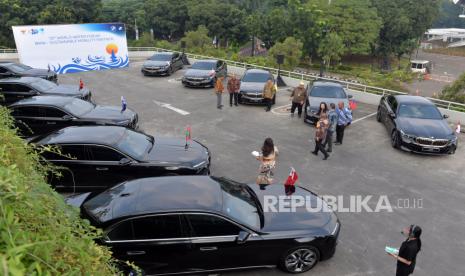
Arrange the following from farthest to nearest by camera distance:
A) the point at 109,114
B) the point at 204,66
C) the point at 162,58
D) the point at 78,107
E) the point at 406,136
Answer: the point at 162,58 → the point at 204,66 → the point at 109,114 → the point at 78,107 → the point at 406,136

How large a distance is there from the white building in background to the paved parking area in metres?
101

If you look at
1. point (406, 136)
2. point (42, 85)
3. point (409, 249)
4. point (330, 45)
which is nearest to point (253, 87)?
point (406, 136)

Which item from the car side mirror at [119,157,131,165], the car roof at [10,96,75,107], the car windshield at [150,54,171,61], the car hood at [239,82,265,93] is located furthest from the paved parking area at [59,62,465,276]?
the car windshield at [150,54,171,61]

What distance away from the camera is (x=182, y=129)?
47.3 feet

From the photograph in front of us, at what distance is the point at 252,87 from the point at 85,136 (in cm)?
968

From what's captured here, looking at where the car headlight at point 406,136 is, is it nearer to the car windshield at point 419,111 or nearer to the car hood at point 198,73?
the car windshield at point 419,111

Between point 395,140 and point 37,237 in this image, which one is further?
point 395,140

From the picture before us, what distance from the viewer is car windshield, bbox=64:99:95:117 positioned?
11725mm

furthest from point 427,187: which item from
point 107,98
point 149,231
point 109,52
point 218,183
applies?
point 109,52

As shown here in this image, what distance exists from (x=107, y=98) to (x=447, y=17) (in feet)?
453

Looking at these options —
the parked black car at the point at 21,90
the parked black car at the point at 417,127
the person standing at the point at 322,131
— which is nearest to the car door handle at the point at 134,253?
the person standing at the point at 322,131

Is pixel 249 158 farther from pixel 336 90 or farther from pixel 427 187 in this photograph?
pixel 336 90

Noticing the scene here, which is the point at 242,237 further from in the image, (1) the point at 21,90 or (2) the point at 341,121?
(1) the point at 21,90

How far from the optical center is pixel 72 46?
85.7 feet
